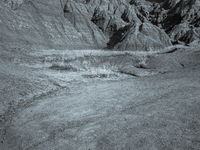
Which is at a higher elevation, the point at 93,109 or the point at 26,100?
the point at 93,109

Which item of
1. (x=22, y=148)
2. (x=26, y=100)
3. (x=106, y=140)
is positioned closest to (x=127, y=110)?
(x=106, y=140)

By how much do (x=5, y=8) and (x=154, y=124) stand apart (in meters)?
42.8

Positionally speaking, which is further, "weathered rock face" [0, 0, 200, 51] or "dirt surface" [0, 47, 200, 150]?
"weathered rock face" [0, 0, 200, 51]

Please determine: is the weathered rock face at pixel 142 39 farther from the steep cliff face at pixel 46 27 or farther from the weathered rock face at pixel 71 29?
the steep cliff face at pixel 46 27

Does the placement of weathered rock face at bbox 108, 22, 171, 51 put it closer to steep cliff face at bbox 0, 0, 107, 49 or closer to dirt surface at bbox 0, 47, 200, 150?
steep cliff face at bbox 0, 0, 107, 49

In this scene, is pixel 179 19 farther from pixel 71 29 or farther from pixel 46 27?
pixel 46 27

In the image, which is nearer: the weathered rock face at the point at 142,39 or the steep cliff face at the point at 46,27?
the steep cliff face at the point at 46,27

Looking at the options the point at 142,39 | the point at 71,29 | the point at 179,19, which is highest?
the point at 179,19

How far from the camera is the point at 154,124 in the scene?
11.7 ft

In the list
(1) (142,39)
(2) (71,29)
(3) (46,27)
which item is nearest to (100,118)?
(3) (46,27)

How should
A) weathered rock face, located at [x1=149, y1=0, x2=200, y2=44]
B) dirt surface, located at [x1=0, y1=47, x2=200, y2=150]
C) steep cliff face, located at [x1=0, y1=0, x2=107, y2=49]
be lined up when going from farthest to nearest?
1. weathered rock face, located at [x1=149, y1=0, x2=200, y2=44]
2. steep cliff face, located at [x1=0, y1=0, x2=107, y2=49]
3. dirt surface, located at [x1=0, y1=47, x2=200, y2=150]

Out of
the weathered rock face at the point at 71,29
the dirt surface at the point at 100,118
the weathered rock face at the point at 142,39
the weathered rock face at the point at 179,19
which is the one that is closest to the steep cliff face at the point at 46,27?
the weathered rock face at the point at 71,29

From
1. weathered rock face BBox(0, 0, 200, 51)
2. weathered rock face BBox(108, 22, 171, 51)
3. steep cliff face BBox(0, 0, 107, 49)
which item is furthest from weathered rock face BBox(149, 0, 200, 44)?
steep cliff face BBox(0, 0, 107, 49)

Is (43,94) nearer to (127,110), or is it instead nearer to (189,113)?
(127,110)
